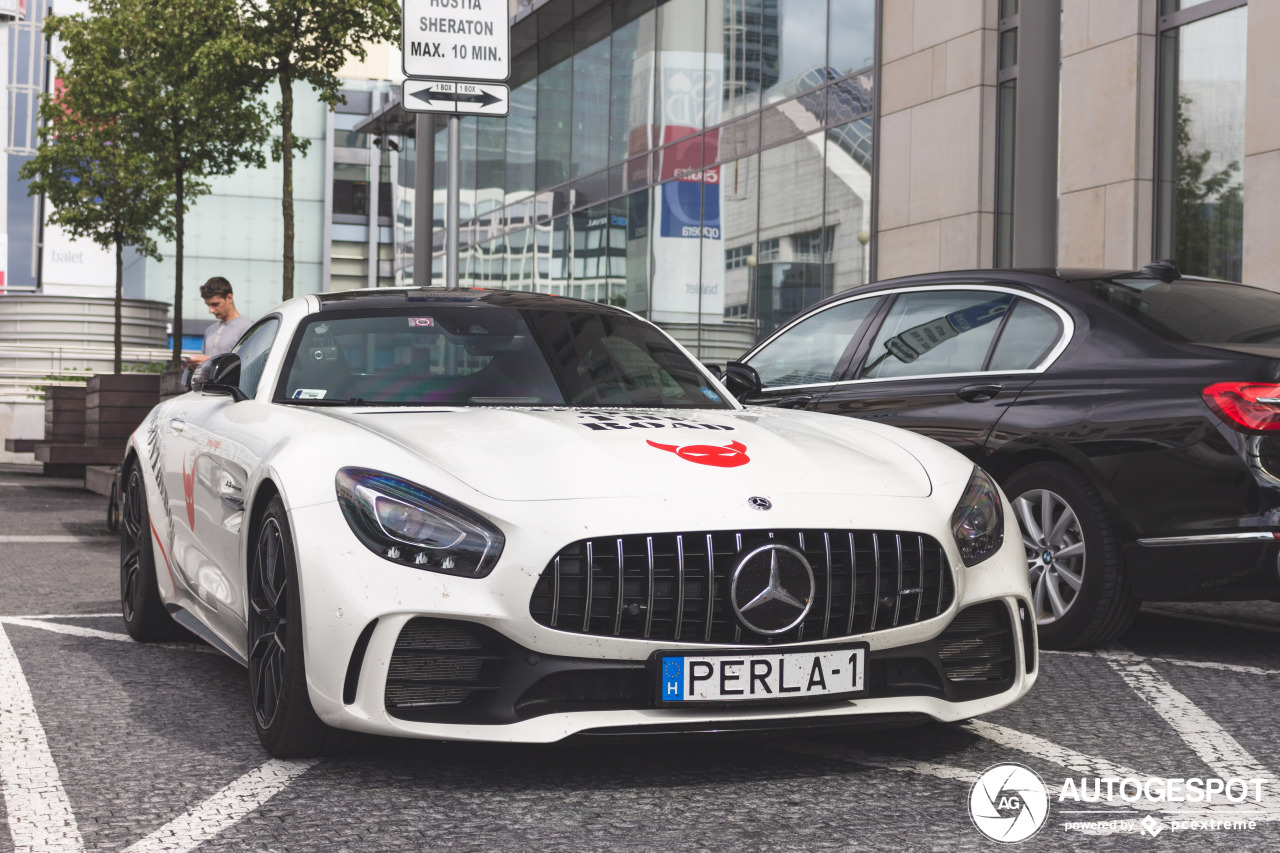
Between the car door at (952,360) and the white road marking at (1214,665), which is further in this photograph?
the car door at (952,360)

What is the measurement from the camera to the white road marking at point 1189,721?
4035mm

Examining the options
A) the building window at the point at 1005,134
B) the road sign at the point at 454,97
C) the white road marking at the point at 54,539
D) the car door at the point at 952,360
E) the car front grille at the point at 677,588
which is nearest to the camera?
the car front grille at the point at 677,588

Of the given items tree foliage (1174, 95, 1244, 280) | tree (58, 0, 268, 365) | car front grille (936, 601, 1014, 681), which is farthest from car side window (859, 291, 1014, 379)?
tree (58, 0, 268, 365)

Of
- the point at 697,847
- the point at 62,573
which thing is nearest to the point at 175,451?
the point at 697,847

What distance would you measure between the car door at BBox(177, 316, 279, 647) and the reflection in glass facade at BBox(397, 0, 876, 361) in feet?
42.1

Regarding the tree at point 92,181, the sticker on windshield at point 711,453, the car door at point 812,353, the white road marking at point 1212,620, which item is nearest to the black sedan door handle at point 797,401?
the car door at point 812,353

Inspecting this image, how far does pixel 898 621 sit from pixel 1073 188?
36.8 ft

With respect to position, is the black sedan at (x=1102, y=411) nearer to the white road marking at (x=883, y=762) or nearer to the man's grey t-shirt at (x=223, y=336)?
the white road marking at (x=883, y=762)

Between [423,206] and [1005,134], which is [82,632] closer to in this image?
[423,206]

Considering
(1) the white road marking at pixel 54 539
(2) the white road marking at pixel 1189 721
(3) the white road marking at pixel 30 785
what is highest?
(2) the white road marking at pixel 1189 721

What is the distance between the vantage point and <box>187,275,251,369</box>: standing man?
439 inches

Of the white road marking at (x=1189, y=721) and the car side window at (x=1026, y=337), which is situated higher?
the car side window at (x=1026, y=337)

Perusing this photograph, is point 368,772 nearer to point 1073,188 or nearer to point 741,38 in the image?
point 1073,188

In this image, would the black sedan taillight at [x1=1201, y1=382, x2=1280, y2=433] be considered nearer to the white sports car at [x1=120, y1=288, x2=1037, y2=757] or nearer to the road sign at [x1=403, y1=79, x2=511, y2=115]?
the white sports car at [x1=120, y1=288, x2=1037, y2=757]
